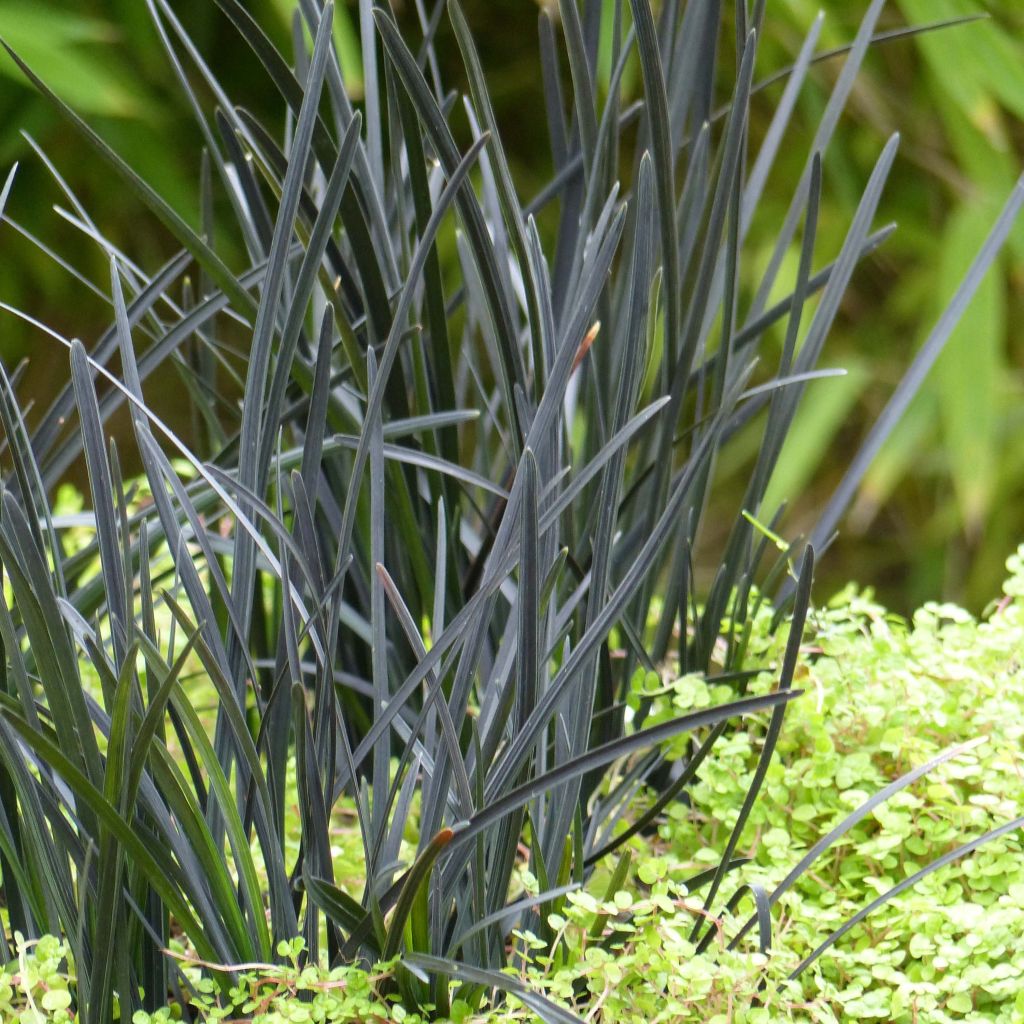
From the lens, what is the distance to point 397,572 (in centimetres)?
49

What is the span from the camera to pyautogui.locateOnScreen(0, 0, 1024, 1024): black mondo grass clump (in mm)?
309

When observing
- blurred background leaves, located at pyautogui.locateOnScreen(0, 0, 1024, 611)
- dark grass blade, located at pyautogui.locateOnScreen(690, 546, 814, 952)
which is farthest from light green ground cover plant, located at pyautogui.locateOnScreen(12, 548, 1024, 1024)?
blurred background leaves, located at pyautogui.locateOnScreen(0, 0, 1024, 611)

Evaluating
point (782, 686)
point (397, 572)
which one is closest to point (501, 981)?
point (782, 686)

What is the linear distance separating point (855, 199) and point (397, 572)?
50.8 inches

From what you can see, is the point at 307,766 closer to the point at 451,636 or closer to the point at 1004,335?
the point at 451,636

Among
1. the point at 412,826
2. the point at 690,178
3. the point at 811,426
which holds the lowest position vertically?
the point at 811,426

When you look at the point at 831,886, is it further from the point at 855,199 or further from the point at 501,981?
the point at 855,199

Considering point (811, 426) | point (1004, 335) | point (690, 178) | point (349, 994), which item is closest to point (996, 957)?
point (349, 994)

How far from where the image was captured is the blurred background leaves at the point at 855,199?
127cm

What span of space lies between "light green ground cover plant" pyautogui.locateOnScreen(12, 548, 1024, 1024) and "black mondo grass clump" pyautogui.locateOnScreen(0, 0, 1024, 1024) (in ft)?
0.05

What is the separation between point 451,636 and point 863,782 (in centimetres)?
22

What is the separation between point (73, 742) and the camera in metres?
0.31

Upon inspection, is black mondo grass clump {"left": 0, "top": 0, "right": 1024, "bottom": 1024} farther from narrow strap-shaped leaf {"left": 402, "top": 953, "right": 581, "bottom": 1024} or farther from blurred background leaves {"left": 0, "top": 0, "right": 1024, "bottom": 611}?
blurred background leaves {"left": 0, "top": 0, "right": 1024, "bottom": 611}

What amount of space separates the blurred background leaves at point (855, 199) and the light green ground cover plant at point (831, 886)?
0.82m
